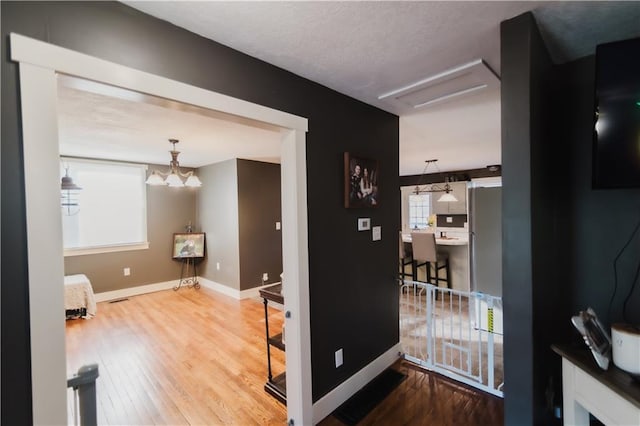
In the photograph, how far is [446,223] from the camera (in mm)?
6461

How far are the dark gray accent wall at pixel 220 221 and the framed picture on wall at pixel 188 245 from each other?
140 mm

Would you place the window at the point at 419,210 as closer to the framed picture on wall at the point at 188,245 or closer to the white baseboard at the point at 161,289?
the white baseboard at the point at 161,289

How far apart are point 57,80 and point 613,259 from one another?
9.09ft

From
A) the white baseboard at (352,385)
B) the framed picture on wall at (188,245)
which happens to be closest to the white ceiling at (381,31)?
the white baseboard at (352,385)

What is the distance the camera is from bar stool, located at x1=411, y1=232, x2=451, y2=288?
14.8ft

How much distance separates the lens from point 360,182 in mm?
2275

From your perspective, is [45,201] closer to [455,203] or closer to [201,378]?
[201,378]

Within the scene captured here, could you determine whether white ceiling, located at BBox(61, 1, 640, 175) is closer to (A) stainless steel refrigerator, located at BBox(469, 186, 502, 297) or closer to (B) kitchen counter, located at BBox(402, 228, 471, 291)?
(A) stainless steel refrigerator, located at BBox(469, 186, 502, 297)

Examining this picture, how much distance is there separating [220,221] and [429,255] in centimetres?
362

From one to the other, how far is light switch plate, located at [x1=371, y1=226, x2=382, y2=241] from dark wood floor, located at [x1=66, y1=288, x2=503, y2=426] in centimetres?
122

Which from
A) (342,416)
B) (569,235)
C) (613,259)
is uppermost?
(569,235)

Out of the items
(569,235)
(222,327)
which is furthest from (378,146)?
(222,327)

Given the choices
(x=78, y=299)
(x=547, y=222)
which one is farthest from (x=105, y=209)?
(x=547, y=222)

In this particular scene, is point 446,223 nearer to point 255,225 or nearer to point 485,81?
point 255,225
